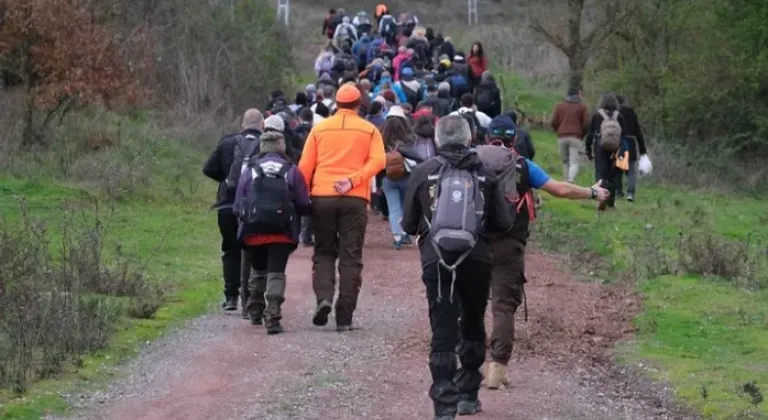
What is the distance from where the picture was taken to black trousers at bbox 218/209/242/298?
46.1ft

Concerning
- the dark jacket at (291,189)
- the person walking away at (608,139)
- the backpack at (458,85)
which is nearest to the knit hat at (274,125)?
the dark jacket at (291,189)

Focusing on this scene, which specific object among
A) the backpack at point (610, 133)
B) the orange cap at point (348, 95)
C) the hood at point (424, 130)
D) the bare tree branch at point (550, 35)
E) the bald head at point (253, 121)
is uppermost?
the bare tree branch at point (550, 35)

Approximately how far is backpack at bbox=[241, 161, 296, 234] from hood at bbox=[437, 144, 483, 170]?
3.37 metres

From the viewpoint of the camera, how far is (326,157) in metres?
13.1

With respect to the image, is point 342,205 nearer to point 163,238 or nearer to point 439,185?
point 439,185

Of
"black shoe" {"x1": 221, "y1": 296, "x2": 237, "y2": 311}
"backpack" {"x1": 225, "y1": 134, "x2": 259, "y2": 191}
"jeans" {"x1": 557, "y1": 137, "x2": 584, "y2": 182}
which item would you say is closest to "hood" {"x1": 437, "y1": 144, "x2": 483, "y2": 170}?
"backpack" {"x1": 225, "y1": 134, "x2": 259, "y2": 191}

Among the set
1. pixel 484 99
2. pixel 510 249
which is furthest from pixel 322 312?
pixel 484 99

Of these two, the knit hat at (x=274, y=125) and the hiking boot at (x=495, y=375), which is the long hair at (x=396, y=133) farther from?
the hiking boot at (x=495, y=375)

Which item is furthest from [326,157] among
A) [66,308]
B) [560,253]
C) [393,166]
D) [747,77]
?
[747,77]

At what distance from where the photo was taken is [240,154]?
13.7m

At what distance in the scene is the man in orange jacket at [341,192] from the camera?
13.0m

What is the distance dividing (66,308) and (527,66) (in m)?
35.9

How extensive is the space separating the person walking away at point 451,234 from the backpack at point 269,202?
125 inches

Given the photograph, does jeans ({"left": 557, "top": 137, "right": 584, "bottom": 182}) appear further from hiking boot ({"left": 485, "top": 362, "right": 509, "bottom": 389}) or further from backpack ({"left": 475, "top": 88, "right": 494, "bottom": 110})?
hiking boot ({"left": 485, "top": 362, "right": 509, "bottom": 389})
